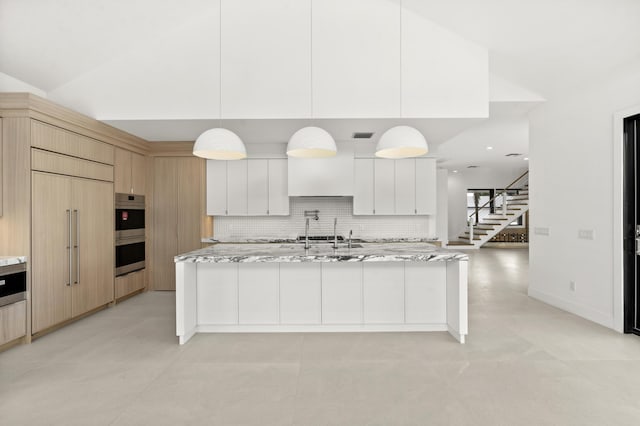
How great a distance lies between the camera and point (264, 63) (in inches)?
167

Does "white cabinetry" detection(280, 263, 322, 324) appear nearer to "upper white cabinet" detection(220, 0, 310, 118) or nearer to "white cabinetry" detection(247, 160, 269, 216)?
"upper white cabinet" detection(220, 0, 310, 118)

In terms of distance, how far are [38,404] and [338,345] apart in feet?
7.61

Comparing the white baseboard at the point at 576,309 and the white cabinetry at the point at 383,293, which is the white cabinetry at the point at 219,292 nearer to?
the white cabinetry at the point at 383,293

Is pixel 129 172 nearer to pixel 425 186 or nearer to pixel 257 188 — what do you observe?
pixel 257 188

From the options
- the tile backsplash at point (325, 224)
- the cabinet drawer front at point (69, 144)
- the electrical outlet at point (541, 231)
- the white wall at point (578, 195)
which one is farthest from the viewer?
the tile backsplash at point (325, 224)

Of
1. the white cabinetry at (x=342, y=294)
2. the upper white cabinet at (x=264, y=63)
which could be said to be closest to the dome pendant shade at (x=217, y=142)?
the upper white cabinet at (x=264, y=63)

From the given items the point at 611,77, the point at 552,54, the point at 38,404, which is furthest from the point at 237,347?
the point at 611,77

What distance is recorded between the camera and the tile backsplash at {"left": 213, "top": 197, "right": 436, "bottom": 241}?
649cm

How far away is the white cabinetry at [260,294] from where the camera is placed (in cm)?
387

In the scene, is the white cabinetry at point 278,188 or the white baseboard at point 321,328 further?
the white cabinetry at point 278,188

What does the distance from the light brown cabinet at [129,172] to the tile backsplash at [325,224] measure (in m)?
1.37

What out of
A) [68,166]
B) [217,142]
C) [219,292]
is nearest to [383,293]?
[219,292]

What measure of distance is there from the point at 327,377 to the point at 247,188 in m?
4.04

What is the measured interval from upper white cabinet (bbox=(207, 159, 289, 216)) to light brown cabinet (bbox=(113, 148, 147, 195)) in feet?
3.36
